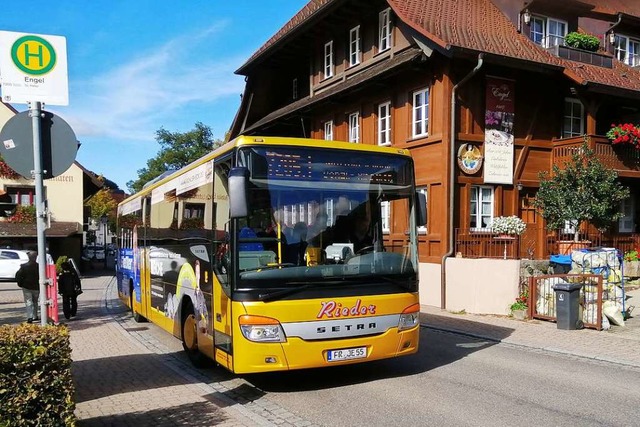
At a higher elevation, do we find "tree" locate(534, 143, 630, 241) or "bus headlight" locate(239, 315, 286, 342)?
"tree" locate(534, 143, 630, 241)

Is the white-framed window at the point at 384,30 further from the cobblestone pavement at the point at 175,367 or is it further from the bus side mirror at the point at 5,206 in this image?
the bus side mirror at the point at 5,206

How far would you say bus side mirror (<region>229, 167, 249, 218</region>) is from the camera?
19.2ft

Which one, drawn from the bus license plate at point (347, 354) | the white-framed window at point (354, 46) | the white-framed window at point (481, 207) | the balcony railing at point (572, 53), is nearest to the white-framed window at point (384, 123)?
the white-framed window at point (354, 46)

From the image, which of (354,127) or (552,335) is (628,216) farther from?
(552,335)

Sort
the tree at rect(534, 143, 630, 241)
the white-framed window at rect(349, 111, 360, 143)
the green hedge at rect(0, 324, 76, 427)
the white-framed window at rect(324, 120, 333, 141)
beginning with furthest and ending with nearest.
Result: the white-framed window at rect(324, 120, 333, 141) < the white-framed window at rect(349, 111, 360, 143) < the tree at rect(534, 143, 630, 241) < the green hedge at rect(0, 324, 76, 427)

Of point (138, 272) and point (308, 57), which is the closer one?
point (138, 272)

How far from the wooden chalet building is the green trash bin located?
6.94 feet

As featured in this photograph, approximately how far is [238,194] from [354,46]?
17.4 metres

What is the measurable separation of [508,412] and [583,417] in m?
0.70

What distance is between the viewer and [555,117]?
1900 cm

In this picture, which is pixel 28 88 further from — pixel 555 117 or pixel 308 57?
pixel 308 57

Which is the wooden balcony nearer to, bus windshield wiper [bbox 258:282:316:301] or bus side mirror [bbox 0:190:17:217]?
bus windshield wiper [bbox 258:282:316:301]

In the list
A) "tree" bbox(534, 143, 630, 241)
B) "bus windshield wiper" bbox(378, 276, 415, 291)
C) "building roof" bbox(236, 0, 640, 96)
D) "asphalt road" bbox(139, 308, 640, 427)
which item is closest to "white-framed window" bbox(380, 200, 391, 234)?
"bus windshield wiper" bbox(378, 276, 415, 291)

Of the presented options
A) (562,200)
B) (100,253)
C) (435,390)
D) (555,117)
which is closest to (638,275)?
(562,200)
